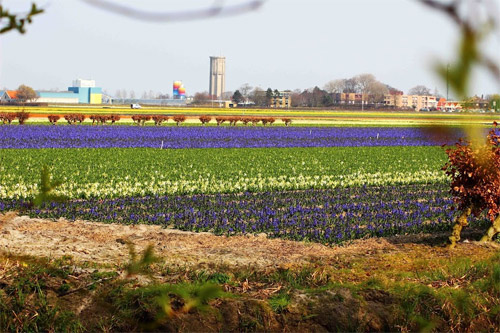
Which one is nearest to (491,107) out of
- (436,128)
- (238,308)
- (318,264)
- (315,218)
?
(436,128)

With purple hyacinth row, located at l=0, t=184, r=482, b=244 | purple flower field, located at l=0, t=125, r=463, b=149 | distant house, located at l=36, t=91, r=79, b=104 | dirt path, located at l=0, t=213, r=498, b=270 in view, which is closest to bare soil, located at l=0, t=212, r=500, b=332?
dirt path, located at l=0, t=213, r=498, b=270

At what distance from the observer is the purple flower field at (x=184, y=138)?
32031 mm

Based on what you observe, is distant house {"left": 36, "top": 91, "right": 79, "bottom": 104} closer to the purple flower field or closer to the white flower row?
the purple flower field

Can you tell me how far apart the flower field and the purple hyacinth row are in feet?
0.07

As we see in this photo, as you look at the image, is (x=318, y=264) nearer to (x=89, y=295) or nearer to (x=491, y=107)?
(x=89, y=295)

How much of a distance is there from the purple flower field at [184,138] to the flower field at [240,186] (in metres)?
0.33

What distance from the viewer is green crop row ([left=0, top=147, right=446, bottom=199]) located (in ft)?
53.2

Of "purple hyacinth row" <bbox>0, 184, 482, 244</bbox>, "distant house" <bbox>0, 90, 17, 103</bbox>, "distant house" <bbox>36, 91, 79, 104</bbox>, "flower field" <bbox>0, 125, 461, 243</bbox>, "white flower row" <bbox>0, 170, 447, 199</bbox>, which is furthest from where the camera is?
"distant house" <bbox>36, 91, 79, 104</bbox>

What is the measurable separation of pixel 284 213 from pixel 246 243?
301cm

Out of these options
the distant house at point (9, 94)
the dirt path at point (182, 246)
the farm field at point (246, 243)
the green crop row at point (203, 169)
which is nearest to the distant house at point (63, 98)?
the green crop row at point (203, 169)

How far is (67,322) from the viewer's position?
517 centimetres

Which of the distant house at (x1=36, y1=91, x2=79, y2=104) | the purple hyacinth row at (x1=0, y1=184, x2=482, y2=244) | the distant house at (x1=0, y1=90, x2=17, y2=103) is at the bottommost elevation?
the purple hyacinth row at (x1=0, y1=184, x2=482, y2=244)

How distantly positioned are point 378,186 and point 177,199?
6270mm

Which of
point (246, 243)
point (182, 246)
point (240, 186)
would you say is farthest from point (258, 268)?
point (240, 186)
